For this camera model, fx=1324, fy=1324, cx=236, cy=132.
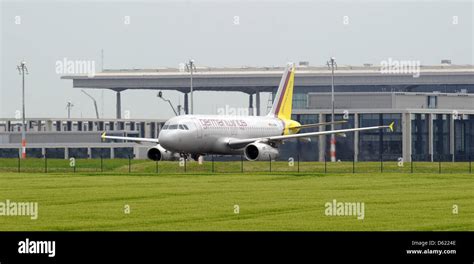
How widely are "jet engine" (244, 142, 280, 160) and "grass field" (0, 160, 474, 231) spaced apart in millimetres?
13459

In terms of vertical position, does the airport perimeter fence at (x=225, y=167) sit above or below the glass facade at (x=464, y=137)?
below

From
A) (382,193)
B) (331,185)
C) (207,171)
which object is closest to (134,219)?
(382,193)

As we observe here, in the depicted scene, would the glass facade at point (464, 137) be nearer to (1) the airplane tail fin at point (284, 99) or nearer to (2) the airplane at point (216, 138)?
(1) the airplane tail fin at point (284, 99)

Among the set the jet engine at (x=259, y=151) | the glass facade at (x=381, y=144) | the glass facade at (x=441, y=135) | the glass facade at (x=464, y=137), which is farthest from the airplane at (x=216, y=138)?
the glass facade at (x=464, y=137)

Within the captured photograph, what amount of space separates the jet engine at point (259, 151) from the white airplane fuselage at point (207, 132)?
3.04 meters

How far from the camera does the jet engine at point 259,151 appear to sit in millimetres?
99875

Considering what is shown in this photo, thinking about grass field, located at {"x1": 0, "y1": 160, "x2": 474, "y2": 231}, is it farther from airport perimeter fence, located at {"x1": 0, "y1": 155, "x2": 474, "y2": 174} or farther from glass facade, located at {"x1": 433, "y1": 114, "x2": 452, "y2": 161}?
glass facade, located at {"x1": 433, "y1": 114, "x2": 452, "y2": 161}

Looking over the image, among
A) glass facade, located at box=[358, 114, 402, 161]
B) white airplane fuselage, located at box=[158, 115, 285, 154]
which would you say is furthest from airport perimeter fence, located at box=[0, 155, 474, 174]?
glass facade, located at box=[358, 114, 402, 161]

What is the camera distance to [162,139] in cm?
9744

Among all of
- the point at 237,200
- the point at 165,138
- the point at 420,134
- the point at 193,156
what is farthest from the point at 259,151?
the point at 420,134
